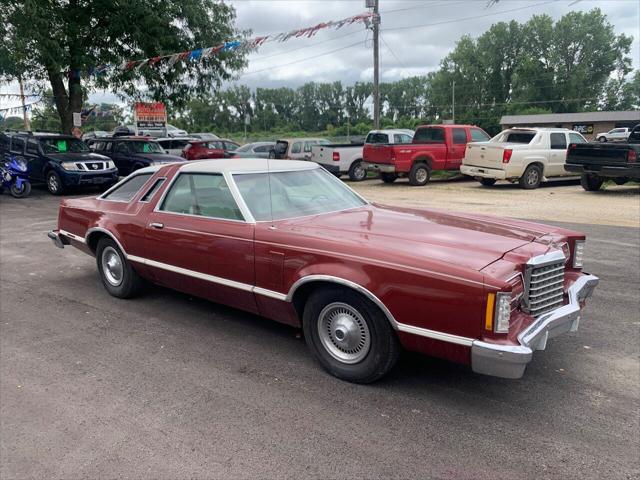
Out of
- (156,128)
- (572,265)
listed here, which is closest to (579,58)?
(156,128)

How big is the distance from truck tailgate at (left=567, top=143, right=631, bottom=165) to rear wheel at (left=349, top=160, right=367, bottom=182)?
7531mm

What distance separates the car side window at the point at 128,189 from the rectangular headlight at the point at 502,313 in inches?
151

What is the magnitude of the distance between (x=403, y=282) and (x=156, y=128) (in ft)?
104

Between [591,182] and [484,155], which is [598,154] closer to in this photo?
[591,182]

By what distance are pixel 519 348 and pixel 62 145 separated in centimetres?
1622

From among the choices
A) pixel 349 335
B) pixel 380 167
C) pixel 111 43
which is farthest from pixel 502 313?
pixel 111 43

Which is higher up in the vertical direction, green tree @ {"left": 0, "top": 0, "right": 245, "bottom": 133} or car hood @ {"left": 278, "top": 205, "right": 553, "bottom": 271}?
green tree @ {"left": 0, "top": 0, "right": 245, "bottom": 133}

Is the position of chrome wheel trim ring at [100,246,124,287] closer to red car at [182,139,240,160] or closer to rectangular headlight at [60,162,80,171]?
rectangular headlight at [60,162,80,171]

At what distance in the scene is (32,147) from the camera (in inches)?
621

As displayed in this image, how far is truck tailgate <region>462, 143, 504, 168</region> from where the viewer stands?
1559 cm

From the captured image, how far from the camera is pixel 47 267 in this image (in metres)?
7.08

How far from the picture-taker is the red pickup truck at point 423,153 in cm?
1711

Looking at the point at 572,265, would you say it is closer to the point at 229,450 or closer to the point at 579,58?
the point at 229,450

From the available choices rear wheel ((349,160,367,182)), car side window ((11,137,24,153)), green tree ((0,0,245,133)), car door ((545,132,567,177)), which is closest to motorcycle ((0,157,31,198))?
car side window ((11,137,24,153))
